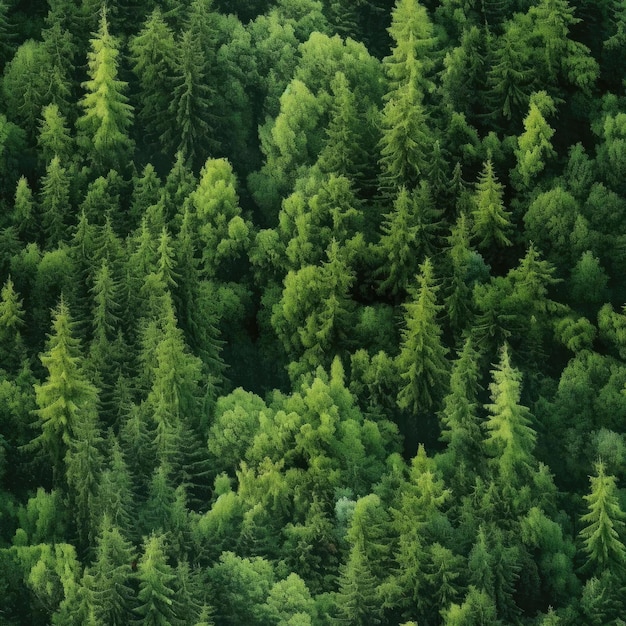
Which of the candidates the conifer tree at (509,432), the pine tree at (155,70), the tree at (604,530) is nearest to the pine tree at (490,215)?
the conifer tree at (509,432)

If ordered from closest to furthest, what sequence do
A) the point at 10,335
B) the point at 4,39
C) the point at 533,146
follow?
the point at 10,335 < the point at 533,146 < the point at 4,39

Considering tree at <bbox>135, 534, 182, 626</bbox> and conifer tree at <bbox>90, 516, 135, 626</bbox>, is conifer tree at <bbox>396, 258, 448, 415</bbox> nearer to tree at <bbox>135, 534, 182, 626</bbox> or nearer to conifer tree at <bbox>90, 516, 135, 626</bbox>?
tree at <bbox>135, 534, 182, 626</bbox>

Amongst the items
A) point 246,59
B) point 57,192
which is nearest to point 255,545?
point 57,192

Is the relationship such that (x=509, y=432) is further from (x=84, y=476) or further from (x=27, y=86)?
(x=27, y=86)

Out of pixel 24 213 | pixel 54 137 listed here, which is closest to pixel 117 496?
pixel 24 213

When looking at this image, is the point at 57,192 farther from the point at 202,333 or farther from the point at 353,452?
the point at 353,452

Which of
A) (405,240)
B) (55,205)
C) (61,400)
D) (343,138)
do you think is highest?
(343,138)

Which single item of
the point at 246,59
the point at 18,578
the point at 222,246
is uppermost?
the point at 246,59

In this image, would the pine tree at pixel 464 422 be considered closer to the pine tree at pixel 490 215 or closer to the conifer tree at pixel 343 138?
the pine tree at pixel 490 215
